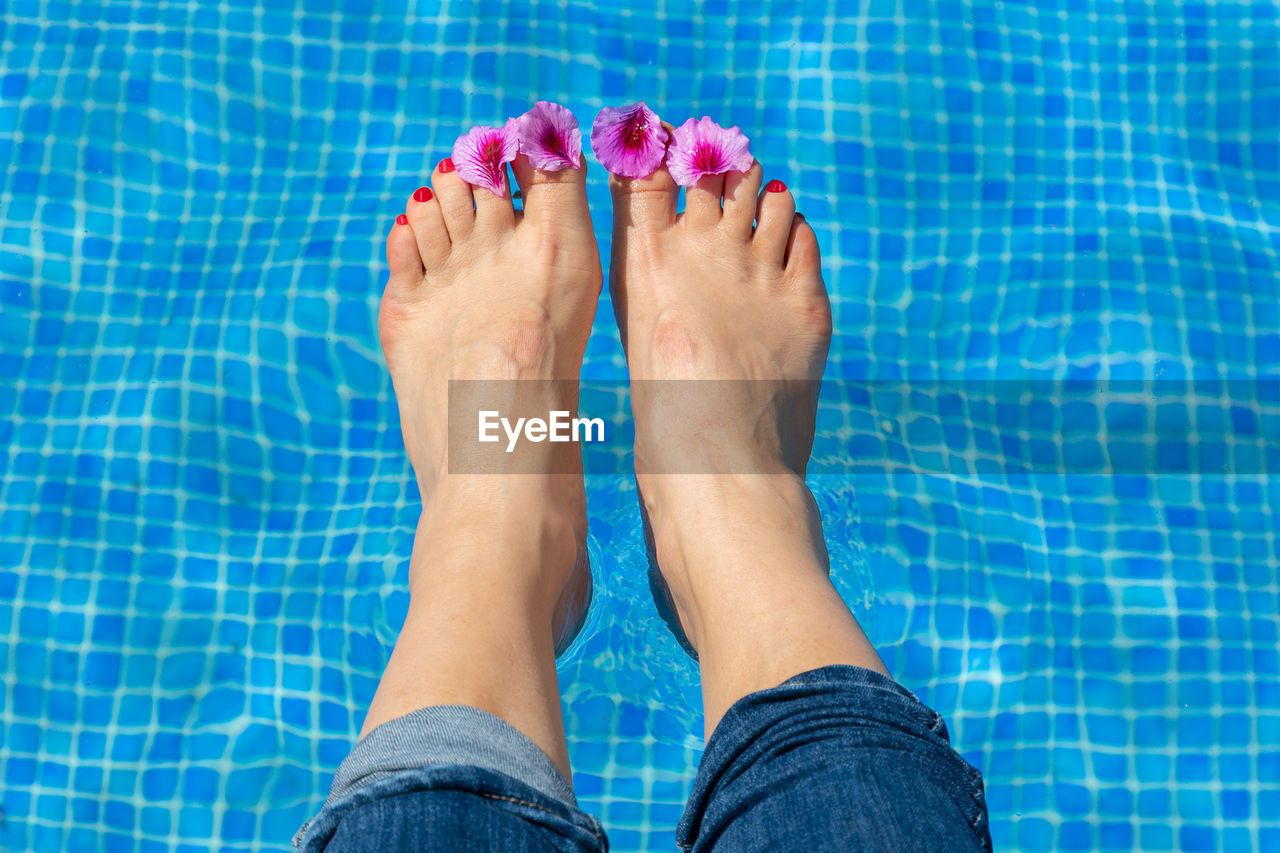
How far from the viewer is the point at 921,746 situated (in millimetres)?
892

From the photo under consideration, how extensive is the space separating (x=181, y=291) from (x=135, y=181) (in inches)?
8.3

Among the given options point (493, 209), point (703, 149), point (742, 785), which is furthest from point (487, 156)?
point (742, 785)

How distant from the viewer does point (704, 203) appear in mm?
1469

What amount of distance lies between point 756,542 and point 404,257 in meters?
0.72

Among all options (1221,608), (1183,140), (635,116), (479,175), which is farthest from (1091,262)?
(479,175)

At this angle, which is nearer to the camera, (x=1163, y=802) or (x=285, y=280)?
(x=1163, y=802)

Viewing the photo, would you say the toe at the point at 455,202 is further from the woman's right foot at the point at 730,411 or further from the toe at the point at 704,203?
the toe at the point at 704,203

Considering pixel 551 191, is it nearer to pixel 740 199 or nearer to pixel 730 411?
pixel 740 199

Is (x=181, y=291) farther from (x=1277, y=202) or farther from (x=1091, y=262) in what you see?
(x=1277, y=202)

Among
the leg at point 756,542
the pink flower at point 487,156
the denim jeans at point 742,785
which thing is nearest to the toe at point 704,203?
the leg at point 756,542

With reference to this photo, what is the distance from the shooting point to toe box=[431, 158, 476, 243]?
1.49m

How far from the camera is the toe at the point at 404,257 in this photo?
149cm

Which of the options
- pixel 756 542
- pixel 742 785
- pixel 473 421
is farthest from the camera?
pixel 473 421

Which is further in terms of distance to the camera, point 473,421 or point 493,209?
point 493,209
